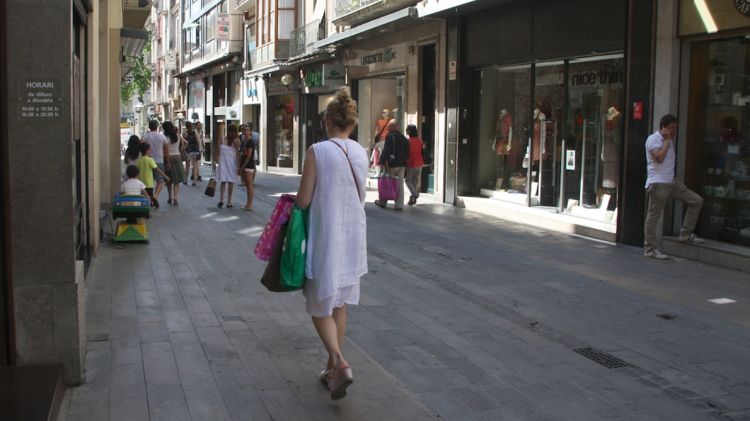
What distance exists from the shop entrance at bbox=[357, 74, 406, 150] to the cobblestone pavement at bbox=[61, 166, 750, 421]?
1147 cm

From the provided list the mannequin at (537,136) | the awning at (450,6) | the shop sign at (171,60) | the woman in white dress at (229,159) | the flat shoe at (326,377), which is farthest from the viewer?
the shop sign at (171,60)

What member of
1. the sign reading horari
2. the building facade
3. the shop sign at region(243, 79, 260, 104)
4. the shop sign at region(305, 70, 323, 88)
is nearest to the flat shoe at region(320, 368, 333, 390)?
the building facade

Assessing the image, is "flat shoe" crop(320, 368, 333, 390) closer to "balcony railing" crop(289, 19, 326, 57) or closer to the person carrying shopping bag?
the person carrying shopping bag

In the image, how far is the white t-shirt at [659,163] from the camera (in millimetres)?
10445

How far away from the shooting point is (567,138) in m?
14.4

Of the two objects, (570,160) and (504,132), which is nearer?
(570,160)

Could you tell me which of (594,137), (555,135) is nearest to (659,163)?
(594,137)

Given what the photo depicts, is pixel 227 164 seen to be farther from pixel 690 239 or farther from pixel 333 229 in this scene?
pixel 333 229

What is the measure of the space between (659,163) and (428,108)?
977 centimetres

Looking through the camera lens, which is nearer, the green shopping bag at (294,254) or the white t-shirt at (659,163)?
the green shopping bag at (294,254)

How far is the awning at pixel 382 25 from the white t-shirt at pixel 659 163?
8421 millimetres

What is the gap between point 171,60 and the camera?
58312 millimetres

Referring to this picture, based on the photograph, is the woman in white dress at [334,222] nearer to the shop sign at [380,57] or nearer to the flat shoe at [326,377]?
the flat shoe at [326,377]

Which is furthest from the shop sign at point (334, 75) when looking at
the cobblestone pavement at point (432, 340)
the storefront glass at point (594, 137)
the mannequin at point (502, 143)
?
the cobblestone pavement at point (432, 340)
